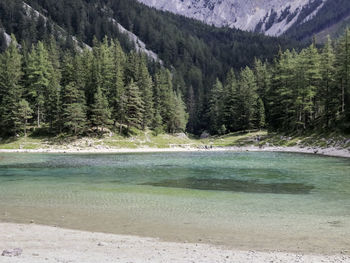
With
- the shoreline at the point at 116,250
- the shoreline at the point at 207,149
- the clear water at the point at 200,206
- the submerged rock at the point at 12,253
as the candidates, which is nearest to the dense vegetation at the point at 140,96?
the shoreline at the point at 207,149

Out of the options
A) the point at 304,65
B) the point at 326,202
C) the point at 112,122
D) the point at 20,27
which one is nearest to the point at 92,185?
the point at 326,202

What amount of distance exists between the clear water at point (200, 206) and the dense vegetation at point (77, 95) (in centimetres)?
4778

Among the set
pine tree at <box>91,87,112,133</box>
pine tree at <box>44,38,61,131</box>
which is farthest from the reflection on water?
pine tree at <box>44,38,61,131</box>

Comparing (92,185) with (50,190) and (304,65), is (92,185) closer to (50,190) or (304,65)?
(50,190)

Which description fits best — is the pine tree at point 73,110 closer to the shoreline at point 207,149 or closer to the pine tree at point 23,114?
the shoreline at point 207,149

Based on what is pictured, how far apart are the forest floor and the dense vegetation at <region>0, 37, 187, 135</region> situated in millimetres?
3308

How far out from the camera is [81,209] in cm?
Answer: 1816

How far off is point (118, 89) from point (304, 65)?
142 feet

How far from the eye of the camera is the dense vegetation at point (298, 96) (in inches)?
2628

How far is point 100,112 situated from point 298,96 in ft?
143

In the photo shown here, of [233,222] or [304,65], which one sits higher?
[304,65]

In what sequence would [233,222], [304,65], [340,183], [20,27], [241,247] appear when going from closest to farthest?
[241,247] → [233,222] → [340,183] → [304,65] → [20,27]

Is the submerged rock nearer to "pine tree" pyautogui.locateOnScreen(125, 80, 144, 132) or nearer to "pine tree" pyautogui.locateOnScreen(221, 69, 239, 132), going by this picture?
"pine tree" pyautogui.locateOnScreen(125, 80, 144, 132)

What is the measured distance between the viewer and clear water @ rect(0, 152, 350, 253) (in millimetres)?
13280
